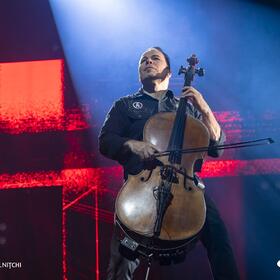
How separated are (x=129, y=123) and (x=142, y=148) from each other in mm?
397

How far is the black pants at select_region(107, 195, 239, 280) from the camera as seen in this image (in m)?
2.41

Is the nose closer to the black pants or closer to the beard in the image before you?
the beard

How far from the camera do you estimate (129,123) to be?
2.79m

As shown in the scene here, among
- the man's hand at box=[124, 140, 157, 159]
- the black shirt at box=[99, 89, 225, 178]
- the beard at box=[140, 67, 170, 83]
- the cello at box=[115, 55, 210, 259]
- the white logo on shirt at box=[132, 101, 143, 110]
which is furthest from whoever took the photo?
the beard at box=[140, 67, 170, 83]

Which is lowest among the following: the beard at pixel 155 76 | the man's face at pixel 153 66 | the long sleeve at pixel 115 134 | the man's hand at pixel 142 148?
the long sleeve at pixel 115 134

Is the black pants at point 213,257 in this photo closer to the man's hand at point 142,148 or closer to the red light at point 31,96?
the man's hand at point 142,148

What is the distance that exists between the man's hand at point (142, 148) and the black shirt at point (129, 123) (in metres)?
0.04

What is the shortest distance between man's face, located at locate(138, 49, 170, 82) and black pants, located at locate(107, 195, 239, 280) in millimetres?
964

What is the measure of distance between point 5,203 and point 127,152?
4.25ft

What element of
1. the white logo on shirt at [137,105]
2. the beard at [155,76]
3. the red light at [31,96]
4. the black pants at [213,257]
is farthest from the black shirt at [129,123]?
the red light at [31,96]

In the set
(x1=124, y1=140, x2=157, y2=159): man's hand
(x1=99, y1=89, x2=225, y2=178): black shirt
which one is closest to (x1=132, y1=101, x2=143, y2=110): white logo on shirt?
(x1=99, y1=89, x2=225, y2=178): black shirt

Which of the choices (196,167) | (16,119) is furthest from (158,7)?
(196,167)

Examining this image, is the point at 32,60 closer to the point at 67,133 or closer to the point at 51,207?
the point at 67,133

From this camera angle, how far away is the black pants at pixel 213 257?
2.41m
